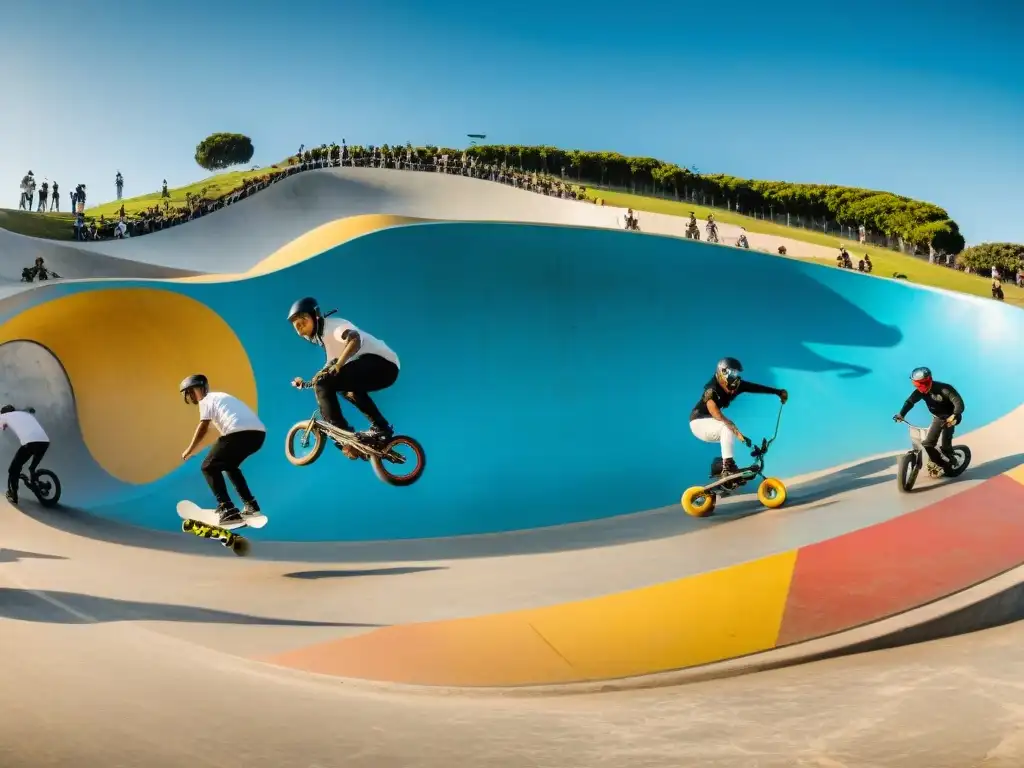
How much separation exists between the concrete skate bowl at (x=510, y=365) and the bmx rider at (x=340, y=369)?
1.23 metres

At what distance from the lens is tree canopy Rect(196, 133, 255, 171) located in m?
78.7

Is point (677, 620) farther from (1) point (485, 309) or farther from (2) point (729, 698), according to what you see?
(1) point (485, 309)

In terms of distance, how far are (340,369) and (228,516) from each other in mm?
2174

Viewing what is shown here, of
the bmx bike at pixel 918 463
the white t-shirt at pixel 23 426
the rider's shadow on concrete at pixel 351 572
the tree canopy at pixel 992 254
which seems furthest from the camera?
the tree canopy at pixel 992 254

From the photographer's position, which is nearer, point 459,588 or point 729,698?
point 729,698

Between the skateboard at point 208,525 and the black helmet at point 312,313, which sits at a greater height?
the black helmet at point 312,313

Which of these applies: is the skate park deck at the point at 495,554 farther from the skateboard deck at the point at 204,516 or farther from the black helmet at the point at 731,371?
the black helmet at the point at 731,371

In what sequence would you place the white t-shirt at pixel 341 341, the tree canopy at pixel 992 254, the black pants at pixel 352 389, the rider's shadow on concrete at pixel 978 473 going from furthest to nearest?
the tree canopy at pixel 992 254 < the black pants at pixel 352 389 < the white t-shirt at pixel 341 341 < the rider's shadow on concrete at pixel 978 473

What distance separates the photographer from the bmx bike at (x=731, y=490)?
9758 millimetres

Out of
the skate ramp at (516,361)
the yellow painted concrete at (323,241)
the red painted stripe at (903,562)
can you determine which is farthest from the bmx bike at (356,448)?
the red painted stripe at (903,562)

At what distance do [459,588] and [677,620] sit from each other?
2.71 m

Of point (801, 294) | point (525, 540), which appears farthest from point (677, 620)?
point (801, 294)

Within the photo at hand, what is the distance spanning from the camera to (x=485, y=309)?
12.3m

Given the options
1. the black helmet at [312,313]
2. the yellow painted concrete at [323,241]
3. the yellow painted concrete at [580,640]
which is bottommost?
the yellow painted concrete at [580,640]
